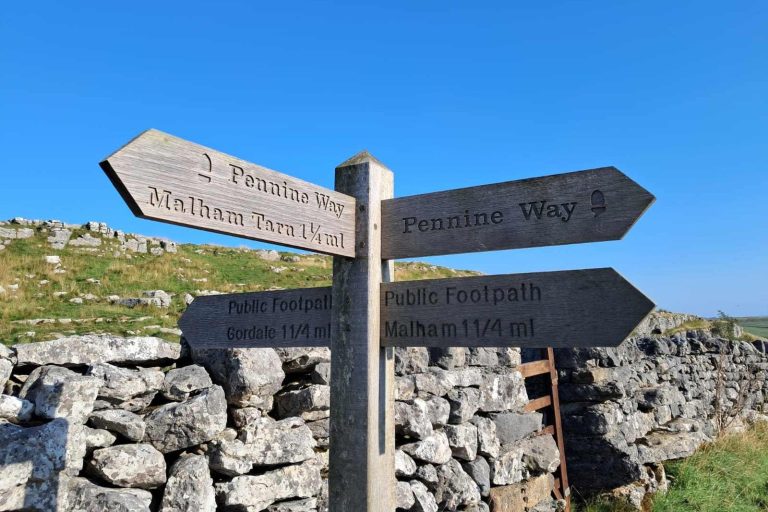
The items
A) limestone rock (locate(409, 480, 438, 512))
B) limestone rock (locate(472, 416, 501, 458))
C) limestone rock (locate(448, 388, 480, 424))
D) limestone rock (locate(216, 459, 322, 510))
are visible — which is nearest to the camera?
limestone rock (locate(216, 459, 322, 510))

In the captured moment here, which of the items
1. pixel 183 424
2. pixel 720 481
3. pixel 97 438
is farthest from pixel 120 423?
pixel 720 481

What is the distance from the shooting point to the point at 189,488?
3119 mm

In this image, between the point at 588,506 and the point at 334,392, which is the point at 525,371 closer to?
the point at 588,506

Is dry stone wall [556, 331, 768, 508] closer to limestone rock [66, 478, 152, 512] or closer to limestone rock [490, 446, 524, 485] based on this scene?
limestone rock [490, 446, 524, 485]

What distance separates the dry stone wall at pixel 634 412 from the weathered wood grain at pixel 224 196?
554 centimetres

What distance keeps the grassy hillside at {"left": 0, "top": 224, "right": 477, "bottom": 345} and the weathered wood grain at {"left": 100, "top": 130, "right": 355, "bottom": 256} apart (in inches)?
110

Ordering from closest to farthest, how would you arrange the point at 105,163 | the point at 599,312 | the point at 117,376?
1. the point at 105,163
2. the point at 599,312
3. the point at 117,376

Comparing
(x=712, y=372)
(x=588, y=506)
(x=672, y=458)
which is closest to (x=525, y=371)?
(x=588, y=506)

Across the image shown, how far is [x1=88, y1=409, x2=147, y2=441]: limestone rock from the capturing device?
302 cm

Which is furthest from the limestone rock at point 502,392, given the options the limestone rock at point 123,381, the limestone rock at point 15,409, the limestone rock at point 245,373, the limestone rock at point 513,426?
the limestone rock at point 15,409

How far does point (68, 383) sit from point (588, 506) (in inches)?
235

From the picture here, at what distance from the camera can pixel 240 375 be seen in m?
3.50

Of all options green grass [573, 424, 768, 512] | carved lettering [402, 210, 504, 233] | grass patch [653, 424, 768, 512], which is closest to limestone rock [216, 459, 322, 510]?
carved lettering [402, 210, 504, 233]

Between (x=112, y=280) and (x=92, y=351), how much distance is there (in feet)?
26.8
